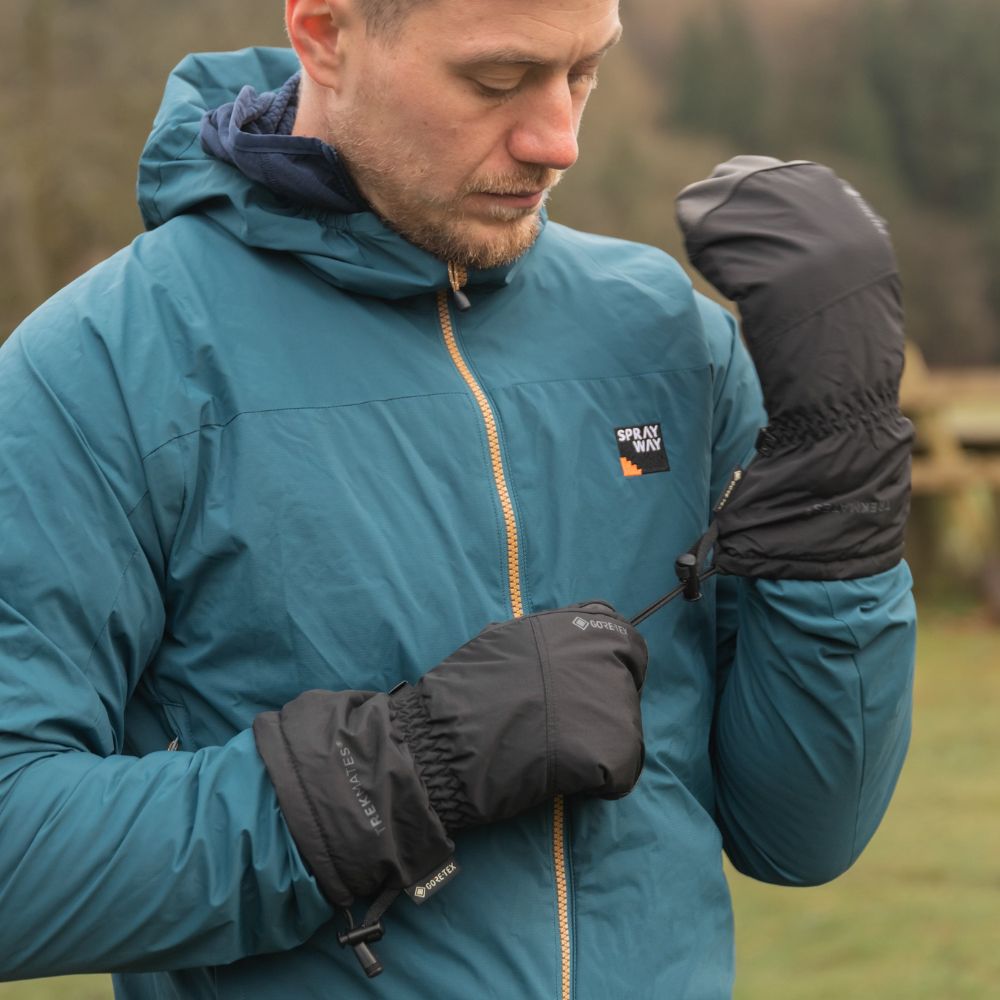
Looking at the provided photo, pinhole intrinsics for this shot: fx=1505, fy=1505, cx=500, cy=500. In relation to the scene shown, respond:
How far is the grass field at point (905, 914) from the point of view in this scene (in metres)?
4.30

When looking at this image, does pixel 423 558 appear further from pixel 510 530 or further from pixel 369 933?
pixel 369 933

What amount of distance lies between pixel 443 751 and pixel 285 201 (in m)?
0.65

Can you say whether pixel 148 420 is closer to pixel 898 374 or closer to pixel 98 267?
pixel 98 267

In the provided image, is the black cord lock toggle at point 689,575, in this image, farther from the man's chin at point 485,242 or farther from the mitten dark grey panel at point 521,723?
the man's chin at point 485,242

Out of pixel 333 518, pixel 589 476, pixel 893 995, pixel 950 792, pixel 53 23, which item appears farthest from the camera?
pixel 53 23

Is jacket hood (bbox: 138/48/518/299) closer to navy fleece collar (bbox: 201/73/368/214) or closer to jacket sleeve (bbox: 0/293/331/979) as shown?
navy fleece collar (bbox: 201/73/368/214)

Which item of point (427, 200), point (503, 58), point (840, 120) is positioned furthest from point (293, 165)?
point (840, 120)

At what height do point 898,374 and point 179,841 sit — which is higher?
point 898,374

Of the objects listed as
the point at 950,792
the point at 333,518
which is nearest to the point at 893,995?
the point at 950,792

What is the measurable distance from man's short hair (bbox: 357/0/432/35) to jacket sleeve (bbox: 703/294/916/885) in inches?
22.7

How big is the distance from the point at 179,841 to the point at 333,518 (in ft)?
1.21

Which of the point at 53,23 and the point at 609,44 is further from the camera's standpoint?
the point at 53,23

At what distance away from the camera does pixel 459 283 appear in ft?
5.72

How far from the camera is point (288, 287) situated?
1.71 m
